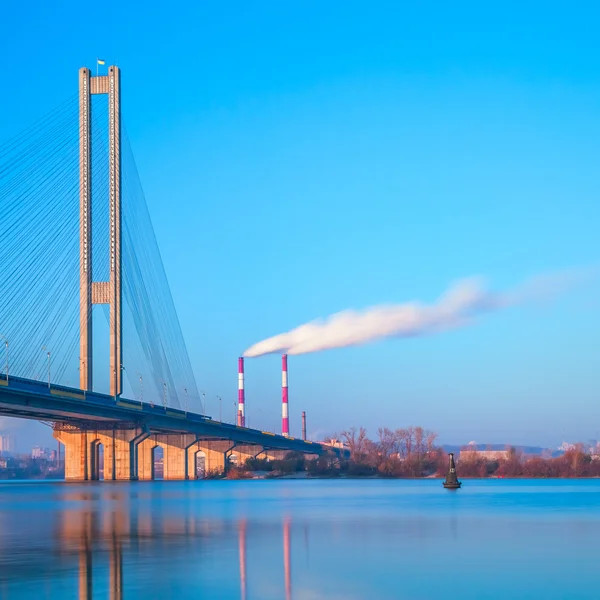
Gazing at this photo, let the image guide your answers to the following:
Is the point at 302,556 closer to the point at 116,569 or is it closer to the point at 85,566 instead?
the point at 116,569

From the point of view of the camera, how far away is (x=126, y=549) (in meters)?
19.8

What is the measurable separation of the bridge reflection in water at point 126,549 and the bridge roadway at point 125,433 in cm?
3087

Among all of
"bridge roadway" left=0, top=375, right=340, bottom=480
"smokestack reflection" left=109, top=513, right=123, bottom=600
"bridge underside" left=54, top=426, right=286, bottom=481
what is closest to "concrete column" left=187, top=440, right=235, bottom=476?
"bridge roadway" left=0, top=375, right=340, bottom=480

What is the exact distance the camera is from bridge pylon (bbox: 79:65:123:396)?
6919cm

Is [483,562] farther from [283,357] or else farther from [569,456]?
[283,357]

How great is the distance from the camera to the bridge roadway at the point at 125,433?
213 ft

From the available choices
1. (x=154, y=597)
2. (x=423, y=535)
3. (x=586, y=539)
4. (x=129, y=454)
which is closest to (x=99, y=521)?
(x=423, y=535)

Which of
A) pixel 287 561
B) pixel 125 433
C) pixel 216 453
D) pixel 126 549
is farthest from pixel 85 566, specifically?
pixel 216 453

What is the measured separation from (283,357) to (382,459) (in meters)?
24.2

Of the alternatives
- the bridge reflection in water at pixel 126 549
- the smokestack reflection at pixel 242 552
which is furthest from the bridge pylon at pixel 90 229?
the smokestack reflection at pixel 242 552

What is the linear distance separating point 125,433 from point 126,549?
68290 millimetres

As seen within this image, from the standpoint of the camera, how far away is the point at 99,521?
2995cm

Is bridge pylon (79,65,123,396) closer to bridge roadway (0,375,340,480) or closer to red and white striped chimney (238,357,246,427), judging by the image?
bridge roadway (0,375,340,480)

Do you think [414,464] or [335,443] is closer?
[414,464]
